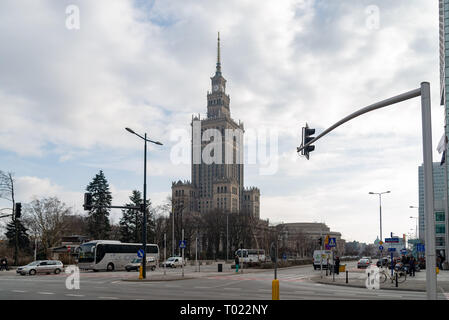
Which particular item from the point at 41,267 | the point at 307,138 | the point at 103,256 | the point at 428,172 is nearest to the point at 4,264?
the point at 41,267

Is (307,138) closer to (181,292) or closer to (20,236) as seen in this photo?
(181,292)

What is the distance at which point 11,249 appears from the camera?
244 feet

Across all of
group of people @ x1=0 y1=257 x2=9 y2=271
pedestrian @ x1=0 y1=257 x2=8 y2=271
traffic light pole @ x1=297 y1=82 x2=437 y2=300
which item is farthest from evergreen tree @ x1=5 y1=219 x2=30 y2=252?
traffic light pole @ x1=297 y1=82 x2=437 y2=300

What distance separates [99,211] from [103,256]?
1456 inches

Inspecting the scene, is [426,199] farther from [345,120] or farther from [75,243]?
[75,243]

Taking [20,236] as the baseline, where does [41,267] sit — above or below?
below

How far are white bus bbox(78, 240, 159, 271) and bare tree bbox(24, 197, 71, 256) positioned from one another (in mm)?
17470

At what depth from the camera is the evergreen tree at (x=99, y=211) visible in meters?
86.1

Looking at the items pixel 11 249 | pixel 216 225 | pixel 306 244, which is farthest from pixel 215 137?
pixel 11 249

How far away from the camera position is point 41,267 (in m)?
43.9

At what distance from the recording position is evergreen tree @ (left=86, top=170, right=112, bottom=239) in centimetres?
8606

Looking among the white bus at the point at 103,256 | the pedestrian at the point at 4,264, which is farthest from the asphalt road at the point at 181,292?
the pedestrian at the point at 4,264

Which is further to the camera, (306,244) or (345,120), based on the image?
(306,244)
